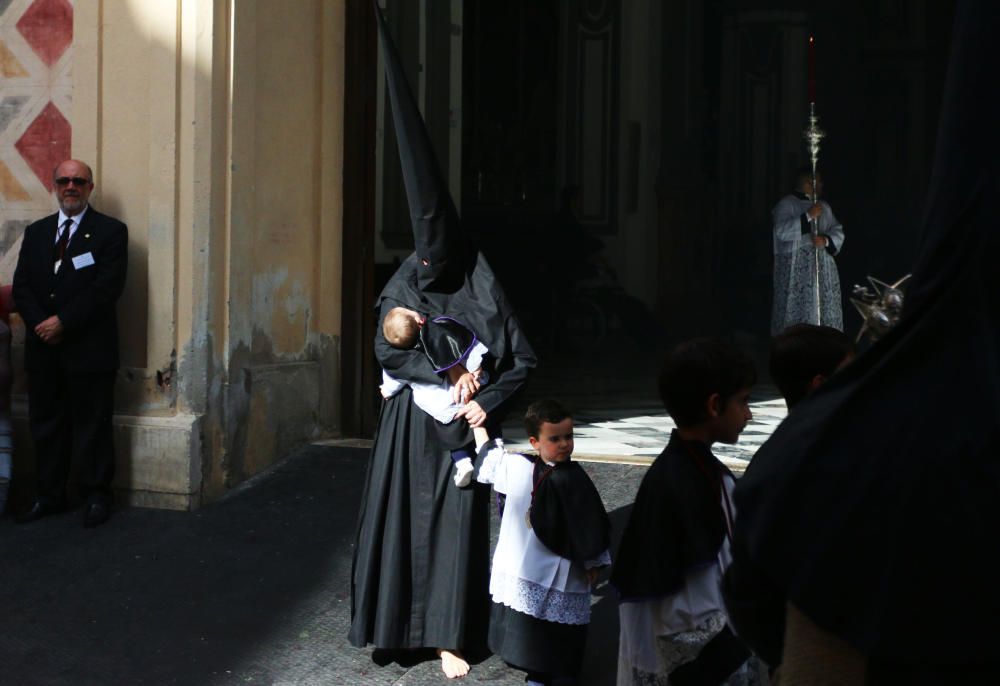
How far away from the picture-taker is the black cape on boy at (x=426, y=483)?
4.81m

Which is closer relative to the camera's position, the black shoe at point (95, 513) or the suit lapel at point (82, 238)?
the black shoe at point (95, 513)

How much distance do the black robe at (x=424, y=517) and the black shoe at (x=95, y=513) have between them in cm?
243

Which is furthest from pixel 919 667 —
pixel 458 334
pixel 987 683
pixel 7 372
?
pixel 7 372

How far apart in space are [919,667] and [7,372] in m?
6.43

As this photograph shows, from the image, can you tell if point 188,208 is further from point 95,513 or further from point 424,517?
point 424,517

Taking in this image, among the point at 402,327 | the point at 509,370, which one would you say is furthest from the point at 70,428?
the point at 509,370

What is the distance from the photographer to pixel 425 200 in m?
4.73

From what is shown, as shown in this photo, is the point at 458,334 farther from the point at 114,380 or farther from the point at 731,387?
the point at 114,380

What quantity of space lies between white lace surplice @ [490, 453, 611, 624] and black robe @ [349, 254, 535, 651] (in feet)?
1.27

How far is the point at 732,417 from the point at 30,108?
576 centimetres

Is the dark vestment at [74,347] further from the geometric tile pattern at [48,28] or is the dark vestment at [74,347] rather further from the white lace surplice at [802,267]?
the white lace surplice at [802,267]

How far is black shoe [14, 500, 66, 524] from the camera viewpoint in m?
7.08

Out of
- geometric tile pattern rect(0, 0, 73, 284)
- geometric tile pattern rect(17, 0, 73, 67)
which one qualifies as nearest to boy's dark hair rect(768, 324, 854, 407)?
geometric tile pattern rect(0, 0, 73, 284)

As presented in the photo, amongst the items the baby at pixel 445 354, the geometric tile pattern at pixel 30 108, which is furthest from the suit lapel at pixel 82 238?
the baby at pixel 445 354
